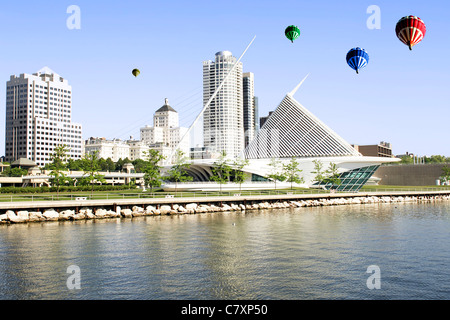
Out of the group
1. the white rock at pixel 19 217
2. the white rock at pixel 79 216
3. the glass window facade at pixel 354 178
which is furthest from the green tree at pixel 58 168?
the glass window facade at pixel 354 178

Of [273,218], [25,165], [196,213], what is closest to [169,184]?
[196,213]

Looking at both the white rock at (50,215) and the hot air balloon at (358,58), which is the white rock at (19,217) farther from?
the hot air balloon at (358,58)

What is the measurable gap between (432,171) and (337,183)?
5846cm

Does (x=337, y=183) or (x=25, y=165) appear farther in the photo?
(x=25, y=165)

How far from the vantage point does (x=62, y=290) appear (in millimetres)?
16938

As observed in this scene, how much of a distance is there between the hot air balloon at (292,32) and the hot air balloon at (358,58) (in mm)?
5289

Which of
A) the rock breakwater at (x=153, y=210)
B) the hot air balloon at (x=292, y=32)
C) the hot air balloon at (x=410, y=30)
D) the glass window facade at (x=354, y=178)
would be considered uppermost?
the hot air balloon at (x=292, y=32)

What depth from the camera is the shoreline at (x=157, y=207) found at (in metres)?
38.3

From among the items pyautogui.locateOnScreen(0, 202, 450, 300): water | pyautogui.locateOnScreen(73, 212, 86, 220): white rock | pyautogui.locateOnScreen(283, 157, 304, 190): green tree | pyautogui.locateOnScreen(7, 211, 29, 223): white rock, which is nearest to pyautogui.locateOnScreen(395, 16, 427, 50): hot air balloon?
pyautogui.locateOnScreen(0, 202, 450, 300): water

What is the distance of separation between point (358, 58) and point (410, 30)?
7.72m

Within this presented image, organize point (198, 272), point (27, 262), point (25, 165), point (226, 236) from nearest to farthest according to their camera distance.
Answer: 1. point (198, 272)
2. point (27, 262)
3. point (226, 236)
4. point (25, 165)

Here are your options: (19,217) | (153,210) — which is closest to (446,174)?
(153,210)

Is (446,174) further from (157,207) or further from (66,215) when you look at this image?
(66,215)
